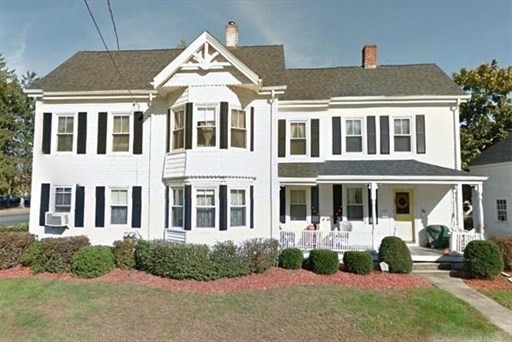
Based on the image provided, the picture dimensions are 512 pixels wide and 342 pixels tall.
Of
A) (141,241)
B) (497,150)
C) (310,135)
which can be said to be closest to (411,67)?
(497,150)

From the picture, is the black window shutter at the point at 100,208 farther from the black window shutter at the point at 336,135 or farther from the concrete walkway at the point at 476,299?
the concrete walkway at the point at 476,299

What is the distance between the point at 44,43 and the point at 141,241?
31.3ft

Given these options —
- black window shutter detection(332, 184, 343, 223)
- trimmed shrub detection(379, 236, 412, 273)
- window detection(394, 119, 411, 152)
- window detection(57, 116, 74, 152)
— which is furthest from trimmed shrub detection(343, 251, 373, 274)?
window detection(57, 116, 74, 152)

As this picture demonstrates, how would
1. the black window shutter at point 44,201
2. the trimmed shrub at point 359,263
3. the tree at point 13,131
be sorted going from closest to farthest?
the trimmed shrub at point 359,263
the black window shutter at point 44,201
the tree at point 13,131

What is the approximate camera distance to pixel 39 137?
14.1 metres

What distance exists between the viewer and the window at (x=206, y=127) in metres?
12.4

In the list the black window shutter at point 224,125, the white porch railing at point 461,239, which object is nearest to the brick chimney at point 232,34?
the black window shutter at point 224,125

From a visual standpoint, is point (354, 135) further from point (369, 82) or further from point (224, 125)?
point (224, 125)

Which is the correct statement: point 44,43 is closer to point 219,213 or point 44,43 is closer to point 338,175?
point 219,213

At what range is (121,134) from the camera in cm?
1394

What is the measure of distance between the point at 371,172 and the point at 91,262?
10.7m

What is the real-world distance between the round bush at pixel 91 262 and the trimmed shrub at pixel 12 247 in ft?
8.06

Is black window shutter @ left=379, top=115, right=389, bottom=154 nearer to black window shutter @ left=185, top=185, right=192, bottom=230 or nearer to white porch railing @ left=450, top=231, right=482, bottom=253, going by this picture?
white porch railing @ left=450, top=231, right=482, bottom=253

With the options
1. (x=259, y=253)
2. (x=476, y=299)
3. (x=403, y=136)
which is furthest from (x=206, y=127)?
(x=476, y=299)
